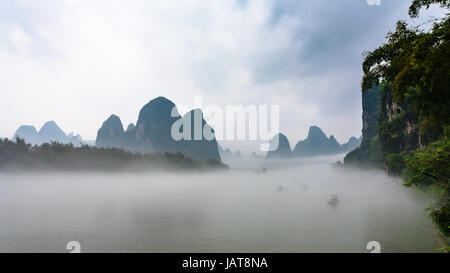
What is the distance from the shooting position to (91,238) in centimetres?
1733

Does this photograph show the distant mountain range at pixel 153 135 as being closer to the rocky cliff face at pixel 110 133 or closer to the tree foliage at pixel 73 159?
the rocky cliff face at pixel 110 133

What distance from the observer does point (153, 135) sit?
128 meters

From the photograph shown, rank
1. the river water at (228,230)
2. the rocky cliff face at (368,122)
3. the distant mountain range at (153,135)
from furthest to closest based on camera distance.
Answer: the distant mountain range at (153,135) → the rocky cliff face at (368,122) → the river water at (228,230)

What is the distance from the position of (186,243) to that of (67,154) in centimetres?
6281

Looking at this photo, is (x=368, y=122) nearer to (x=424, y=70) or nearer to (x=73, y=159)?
(x=424, y=70)

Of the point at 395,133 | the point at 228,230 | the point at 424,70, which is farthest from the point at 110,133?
the point at 424,70

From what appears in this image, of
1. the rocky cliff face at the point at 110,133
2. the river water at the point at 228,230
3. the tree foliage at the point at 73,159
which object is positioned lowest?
the river water at the point at 228,230

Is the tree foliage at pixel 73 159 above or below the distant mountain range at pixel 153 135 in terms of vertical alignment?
below

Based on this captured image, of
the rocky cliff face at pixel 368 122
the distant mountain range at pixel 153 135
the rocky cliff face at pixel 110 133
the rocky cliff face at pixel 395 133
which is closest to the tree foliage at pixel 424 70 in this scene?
the rocky cliff face at pixel 395 133

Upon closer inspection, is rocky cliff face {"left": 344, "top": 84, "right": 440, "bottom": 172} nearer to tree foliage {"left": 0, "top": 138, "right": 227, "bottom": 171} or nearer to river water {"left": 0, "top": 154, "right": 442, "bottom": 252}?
river water {"left": 0, "top": 154, "right": 442, "bottom": 252}

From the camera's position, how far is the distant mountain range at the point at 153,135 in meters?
128

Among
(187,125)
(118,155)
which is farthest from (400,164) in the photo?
(187,125)
